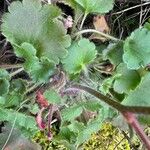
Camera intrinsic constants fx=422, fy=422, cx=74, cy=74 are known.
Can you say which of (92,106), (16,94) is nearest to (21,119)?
(16,94)

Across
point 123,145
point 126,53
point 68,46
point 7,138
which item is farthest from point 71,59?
point 123,145

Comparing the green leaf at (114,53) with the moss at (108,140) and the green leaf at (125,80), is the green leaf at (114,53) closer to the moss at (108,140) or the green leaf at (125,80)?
the green leaf at (125,80)

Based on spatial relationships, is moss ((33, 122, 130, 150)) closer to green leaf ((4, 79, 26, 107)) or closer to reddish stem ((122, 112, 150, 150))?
green leaf ((4, 79, 26, 107))

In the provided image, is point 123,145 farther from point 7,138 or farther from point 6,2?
point 6,2

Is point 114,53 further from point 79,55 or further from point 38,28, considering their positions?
point 38,28

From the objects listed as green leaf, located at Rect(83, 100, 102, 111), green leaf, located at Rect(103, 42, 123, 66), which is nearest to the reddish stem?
green leaf, located at Rect(83, 100, 102, 111)

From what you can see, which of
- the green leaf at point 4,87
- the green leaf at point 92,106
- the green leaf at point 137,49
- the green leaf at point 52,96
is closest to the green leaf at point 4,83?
the green leaf at point 4,87
